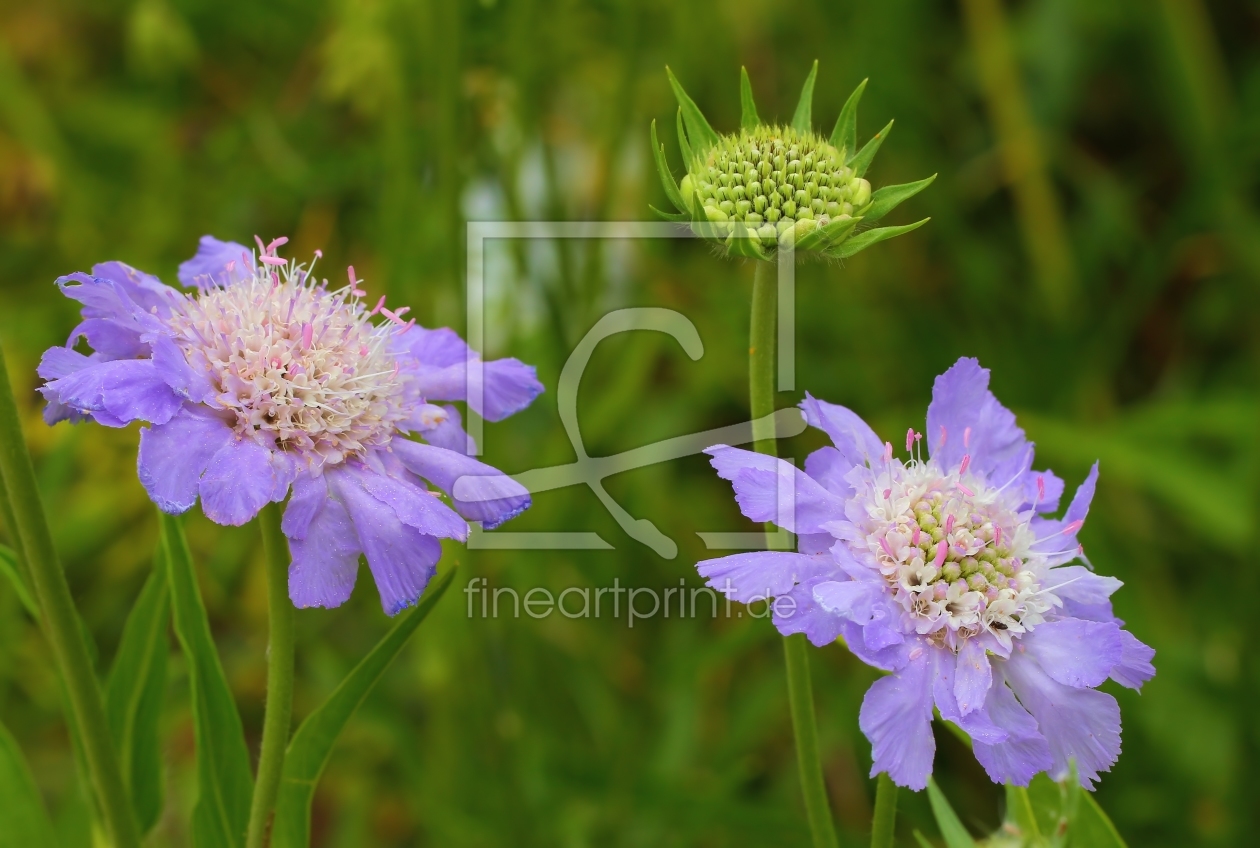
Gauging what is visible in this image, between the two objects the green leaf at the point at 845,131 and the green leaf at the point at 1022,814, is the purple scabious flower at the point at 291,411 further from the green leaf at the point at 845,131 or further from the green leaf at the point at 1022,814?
the green leaf at the point at 1022,814

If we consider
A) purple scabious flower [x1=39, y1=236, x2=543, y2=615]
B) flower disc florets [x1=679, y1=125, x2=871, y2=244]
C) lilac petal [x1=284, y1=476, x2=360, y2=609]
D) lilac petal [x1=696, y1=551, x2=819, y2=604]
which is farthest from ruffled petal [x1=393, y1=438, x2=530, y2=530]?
flower disc florets [x1=679, y1=125, x2=871, y2=244]

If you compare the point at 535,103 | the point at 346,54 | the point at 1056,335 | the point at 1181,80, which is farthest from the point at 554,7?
the point at 1181,80

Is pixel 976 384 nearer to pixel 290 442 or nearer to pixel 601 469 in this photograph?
pixel 290 442

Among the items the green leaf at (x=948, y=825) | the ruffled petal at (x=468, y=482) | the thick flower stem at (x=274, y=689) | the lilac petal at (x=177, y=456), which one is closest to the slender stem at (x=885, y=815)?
the green leaf at (x=948, y=825)

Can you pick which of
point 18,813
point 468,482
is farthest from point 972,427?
point 18,813

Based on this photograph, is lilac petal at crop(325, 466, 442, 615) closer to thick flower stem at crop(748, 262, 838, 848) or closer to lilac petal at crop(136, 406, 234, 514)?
lilac petal at crop(136, 406, 234, 514)
